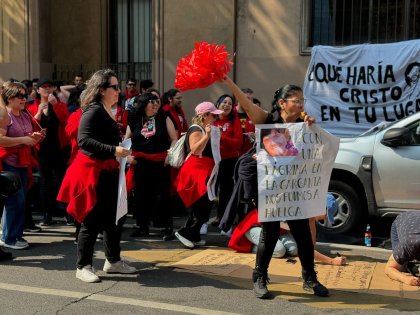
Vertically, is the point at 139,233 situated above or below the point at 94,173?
below

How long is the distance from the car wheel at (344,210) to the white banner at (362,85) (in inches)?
114

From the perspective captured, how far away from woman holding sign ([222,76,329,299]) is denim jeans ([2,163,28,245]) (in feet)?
10.00

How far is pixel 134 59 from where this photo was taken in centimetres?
1507

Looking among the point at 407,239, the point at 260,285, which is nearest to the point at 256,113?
the point at 260,285

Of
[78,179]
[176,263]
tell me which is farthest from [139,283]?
[78,179]

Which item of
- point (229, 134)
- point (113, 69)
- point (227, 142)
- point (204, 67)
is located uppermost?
point (113, 69)

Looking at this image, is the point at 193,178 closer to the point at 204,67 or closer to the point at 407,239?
the point at 204,67

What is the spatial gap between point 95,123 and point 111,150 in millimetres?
309

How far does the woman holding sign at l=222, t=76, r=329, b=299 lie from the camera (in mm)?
4961

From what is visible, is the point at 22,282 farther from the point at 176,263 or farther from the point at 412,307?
the point at 412,307

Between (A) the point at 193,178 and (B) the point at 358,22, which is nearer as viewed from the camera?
(A) the point at 193,178

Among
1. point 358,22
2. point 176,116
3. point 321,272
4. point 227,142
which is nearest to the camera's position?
point 321,272

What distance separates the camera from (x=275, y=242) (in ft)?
16.4

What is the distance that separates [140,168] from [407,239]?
142 inches
